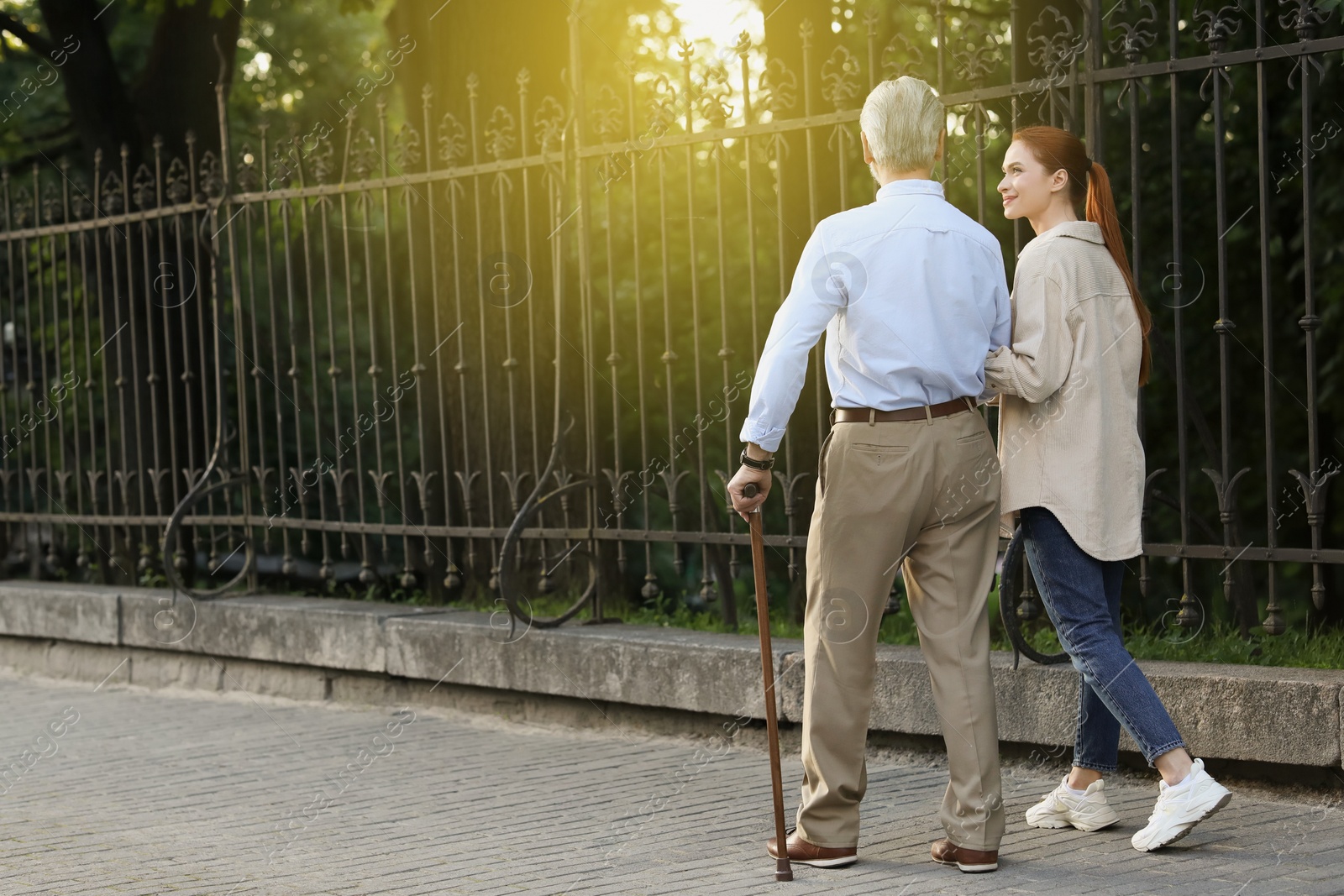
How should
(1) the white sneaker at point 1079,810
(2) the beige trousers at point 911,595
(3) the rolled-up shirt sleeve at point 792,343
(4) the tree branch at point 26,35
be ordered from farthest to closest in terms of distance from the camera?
(4) the tree branch at point 26,35, (1) the white sneaker at point 1079,810, (2) the beige trousers at point 911,595, (3) the rolled-up shirt sleeve at point 792,343

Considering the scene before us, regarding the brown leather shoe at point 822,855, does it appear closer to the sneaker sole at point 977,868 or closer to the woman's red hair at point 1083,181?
the sneaker sole at point 977,868

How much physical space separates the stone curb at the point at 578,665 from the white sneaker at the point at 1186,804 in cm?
68

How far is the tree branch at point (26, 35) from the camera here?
10.1 m

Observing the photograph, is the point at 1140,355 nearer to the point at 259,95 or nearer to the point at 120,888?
the point at 120,888

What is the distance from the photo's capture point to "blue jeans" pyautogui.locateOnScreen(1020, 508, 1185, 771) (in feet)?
13.4

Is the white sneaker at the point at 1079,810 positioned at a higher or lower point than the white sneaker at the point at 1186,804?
lower

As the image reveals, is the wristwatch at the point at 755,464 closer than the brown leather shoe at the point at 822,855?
Yes

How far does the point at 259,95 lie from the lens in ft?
54.7

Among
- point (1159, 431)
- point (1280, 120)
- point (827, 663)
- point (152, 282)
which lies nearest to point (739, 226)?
point (1159, 431)

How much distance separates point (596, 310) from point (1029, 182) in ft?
9.63

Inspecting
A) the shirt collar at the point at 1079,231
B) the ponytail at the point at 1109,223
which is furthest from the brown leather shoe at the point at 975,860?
the shirt collar at the point at 1079,231

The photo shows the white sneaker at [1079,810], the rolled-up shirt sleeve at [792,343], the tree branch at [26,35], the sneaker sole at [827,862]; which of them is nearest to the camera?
the rolled-up shirt sleeve at [792,343]

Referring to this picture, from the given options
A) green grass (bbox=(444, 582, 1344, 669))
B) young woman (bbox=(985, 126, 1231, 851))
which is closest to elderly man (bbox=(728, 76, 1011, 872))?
young woman (bbox=(985, 126, 1231, 851))

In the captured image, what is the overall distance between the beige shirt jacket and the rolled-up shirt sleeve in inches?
19.5
